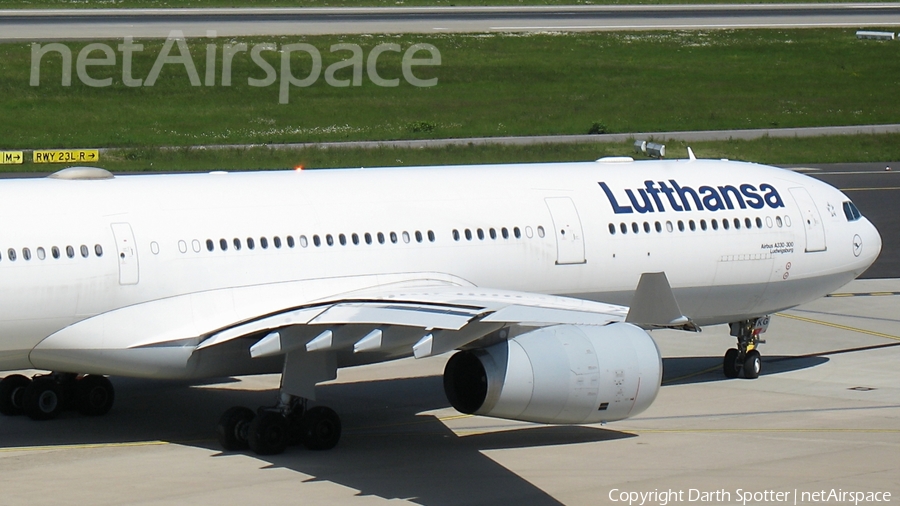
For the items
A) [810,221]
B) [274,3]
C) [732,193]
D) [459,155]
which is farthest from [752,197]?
[274,3]

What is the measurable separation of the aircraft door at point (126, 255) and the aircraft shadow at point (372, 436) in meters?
3.07

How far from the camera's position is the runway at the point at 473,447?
19344mm

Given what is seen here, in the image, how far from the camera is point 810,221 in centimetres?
2772

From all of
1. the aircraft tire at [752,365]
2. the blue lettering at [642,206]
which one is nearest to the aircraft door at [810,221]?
the aircraft tire at [752,365]

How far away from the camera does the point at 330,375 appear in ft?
70.2

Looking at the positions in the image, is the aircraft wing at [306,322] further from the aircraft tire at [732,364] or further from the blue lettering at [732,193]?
the aircraft tire at [732,364]

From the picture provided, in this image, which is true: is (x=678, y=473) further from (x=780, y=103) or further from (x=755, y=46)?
(x=755, y=46)

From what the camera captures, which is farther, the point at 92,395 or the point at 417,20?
the point at 417,20

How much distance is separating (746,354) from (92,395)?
509 inches

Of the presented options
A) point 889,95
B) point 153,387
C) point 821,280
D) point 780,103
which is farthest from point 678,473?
point 889,95

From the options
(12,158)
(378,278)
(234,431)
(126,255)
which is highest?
(12,158)

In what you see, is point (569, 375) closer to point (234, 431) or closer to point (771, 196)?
point (234, 431)

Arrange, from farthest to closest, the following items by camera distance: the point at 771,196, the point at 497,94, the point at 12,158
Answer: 1. the point at 497,94
2. the point at 12,158
3. the point at 771,196

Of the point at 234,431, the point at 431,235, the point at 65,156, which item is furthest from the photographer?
the point at 65,156
